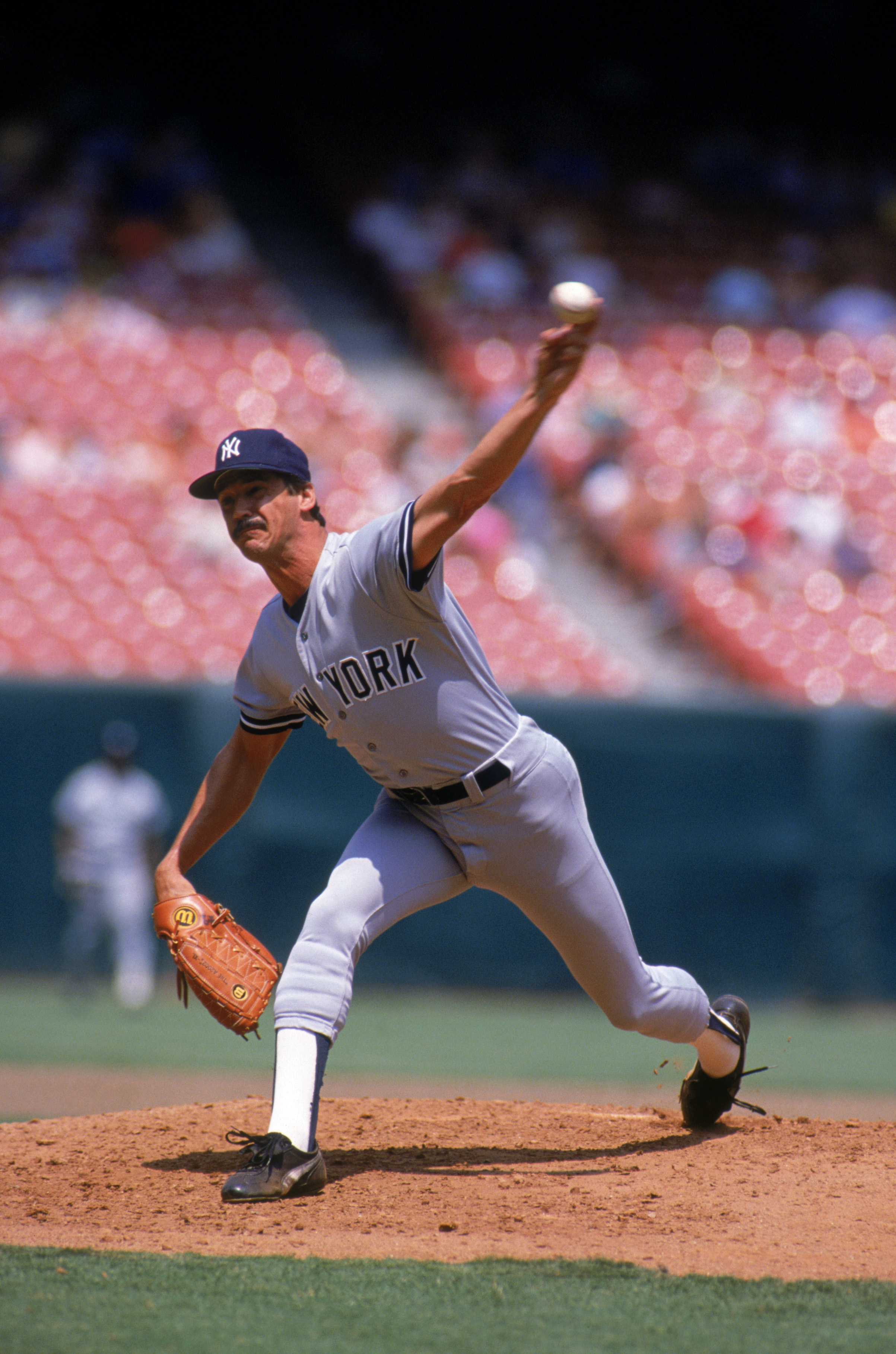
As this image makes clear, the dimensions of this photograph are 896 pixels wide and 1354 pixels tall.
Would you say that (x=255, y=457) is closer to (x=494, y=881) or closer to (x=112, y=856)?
(x=494, y=881)

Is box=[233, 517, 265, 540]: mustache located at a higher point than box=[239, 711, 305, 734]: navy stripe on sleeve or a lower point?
higher

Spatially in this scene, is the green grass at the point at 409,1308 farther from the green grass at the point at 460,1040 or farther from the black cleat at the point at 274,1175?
the green grass at the point at 460,1040

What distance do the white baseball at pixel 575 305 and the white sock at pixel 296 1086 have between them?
1563mm

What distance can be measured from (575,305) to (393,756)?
1.03 meters

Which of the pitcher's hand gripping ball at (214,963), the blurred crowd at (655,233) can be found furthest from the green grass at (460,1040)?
the blurred crowd at (655,233)

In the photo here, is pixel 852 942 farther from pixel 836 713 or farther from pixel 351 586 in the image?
pixel 351 586

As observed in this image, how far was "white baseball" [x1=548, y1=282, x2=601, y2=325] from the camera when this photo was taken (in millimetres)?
2828

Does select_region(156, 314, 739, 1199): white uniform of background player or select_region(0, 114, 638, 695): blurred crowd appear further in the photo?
select_region(0, 114, 638, 695): blurred crowd

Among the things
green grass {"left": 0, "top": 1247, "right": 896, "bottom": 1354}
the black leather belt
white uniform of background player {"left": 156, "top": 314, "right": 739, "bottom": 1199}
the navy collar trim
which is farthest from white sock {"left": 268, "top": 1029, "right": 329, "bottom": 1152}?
the navy collar trim

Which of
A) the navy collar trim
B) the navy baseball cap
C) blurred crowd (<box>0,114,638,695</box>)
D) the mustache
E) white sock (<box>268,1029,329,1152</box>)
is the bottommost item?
white sock (<box>268,1029,329,1152</box>)

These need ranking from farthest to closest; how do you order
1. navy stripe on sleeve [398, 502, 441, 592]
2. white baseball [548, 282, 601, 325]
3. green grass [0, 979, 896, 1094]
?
green grass [0, 979, 896, 1094], navy stripe on sleeve [398, 502, 441, 592], white baseball [548, 282, 601, 325]

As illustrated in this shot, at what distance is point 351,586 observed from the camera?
3.12 meters

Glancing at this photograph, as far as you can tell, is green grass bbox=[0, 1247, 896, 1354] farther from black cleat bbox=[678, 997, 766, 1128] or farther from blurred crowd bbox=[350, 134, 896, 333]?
blurred crowd bbox=[350, 134, 896, 333]

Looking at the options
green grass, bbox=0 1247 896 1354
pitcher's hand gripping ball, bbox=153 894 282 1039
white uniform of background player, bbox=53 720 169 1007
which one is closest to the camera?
green grass, bbox=0 1247 896 1354
